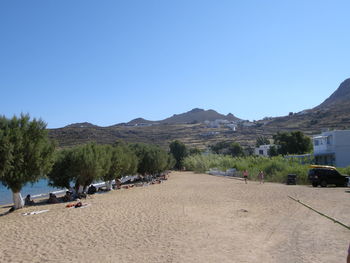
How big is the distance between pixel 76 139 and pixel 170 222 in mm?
72646

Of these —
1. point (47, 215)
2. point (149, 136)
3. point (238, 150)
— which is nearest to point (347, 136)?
point (47, 215)

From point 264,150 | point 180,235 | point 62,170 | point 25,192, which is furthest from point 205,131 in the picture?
point 180,235

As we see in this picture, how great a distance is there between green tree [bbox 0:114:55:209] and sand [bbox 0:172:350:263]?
1.92 meters

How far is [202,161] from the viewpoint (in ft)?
255

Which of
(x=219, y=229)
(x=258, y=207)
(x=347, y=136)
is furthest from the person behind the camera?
(x=347, y=136)

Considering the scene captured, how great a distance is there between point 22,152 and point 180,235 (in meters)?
11.2

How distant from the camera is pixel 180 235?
1209 cm

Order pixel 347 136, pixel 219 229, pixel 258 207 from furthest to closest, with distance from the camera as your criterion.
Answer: pixel 347 136 → pixel 258 207 → pixel 219 229

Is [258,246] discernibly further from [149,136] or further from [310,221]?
[149,136]

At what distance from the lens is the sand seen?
9.47m

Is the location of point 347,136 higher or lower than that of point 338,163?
higher

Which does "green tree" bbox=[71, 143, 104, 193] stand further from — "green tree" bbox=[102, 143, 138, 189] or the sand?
the sand

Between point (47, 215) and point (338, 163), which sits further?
point (338, 163)

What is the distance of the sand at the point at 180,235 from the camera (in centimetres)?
947
